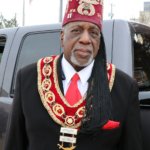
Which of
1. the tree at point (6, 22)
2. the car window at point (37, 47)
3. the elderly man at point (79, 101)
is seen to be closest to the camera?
the elderly man at point (79, 101)

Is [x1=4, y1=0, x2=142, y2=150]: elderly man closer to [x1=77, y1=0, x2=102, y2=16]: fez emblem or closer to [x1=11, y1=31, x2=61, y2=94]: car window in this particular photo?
[x1=77, y1=0, x2=102, y2=16]: fez emblem

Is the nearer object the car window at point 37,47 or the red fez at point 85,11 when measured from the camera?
the red fez at point 85,11

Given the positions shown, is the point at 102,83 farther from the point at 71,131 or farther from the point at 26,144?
the point at 26,144

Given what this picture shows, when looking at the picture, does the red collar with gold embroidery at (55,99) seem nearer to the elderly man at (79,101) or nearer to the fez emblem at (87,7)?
the elderly man at (79,101)

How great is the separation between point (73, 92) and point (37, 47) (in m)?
1.35

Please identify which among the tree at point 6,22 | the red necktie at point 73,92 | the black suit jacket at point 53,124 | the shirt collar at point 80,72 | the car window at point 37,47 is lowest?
the black suit jacket at point 53,124

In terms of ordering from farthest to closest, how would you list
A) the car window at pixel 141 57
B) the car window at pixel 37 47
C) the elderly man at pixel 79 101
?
1. the car window at pixel 37 47
2. the car window at pixel 141 57
3. the elderly man at pixel 79 101

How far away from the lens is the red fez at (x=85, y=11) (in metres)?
1.91

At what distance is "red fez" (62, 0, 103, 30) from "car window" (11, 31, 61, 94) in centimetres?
107

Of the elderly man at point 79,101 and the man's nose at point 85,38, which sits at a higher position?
the man's nose at point 85,38

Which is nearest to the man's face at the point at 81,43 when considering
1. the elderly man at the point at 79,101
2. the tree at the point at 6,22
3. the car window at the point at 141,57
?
the elderly man at the point at 79,101

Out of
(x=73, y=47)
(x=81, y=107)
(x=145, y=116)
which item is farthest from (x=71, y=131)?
(x=145, y=116)

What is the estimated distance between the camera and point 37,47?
3.23 metres

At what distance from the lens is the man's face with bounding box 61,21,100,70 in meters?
1.90
